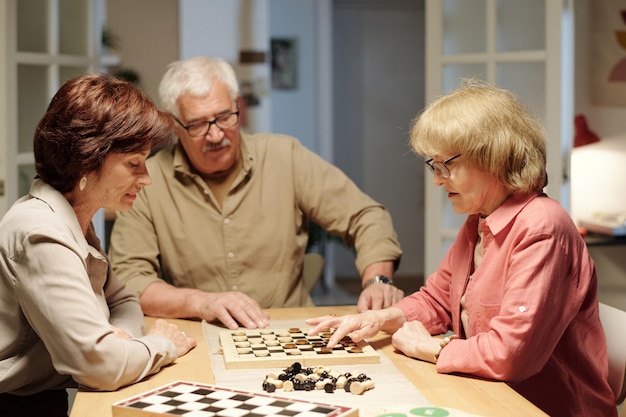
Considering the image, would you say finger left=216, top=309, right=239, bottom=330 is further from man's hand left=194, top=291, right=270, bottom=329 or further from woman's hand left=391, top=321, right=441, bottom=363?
woman's hand left=391, top=321, right=441, bottom=363

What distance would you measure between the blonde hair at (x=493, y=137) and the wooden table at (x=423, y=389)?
0.46 m

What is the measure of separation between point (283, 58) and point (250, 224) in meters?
5.01

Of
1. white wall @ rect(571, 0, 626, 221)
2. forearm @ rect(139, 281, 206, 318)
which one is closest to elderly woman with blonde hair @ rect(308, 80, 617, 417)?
forearm @ rect(139, 281, 206, 318)

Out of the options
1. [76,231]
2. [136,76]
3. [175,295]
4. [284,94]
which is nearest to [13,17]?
[175,295]

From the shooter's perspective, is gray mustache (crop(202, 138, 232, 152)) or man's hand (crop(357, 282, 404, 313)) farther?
gray mustache (crop(202, 138, 232, 152))

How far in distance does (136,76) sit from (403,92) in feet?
7.87

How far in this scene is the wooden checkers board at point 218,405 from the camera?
1.49 m

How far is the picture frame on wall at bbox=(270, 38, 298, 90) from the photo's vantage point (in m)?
7.82

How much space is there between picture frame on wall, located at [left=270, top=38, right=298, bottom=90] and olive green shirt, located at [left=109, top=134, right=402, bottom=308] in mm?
4790

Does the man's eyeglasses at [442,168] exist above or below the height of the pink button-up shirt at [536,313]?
above

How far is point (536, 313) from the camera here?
183 centimetres

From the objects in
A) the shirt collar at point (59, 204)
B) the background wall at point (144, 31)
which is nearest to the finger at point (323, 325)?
the shirt collar at point (59, 204)

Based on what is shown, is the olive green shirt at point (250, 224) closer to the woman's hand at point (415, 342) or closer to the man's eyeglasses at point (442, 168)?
the woman's hand at point (415, 342)

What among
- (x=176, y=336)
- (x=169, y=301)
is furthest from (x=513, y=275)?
(x=169, y=301)
